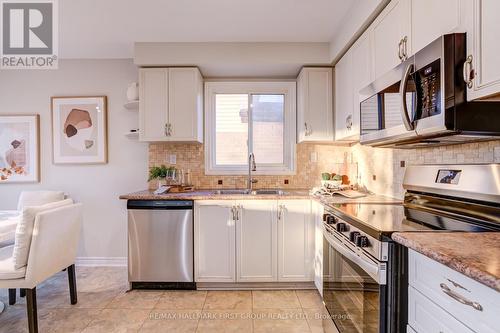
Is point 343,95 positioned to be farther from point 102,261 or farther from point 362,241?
point 102,261

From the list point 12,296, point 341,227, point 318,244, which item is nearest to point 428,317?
point 341,227

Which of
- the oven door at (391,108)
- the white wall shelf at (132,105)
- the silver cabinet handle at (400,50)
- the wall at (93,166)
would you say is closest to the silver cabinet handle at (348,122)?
the oven door at (391,108)

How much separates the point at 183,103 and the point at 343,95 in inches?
62.4

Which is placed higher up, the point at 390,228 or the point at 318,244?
the point at 390,228

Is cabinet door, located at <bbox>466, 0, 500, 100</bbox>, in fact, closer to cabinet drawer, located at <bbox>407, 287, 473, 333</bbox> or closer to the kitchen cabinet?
cabinet drawer, located at <bbox>407, 287, 473, 333</bbox>

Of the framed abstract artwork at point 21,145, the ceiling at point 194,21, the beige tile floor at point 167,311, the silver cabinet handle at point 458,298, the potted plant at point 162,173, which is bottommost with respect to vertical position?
the beige tile floor at point 167,311

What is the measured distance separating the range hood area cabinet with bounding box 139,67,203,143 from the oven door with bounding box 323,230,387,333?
1.78 metres

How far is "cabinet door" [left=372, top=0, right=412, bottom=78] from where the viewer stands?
1.56m

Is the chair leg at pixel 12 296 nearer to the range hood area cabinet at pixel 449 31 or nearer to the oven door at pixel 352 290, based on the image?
the oven door at pixel 352 290

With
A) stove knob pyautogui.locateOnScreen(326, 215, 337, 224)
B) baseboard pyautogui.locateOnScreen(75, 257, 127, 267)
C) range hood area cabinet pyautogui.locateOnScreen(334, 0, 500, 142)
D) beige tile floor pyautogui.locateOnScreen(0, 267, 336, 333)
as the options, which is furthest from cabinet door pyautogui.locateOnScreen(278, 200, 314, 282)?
baseboard pyautogui.locateOnScreen(75, 257, 127, 267)

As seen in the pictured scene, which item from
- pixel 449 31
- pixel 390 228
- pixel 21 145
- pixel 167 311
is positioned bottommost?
pixel 167 311

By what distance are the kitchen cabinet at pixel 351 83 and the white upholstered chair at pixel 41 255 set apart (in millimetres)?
2383

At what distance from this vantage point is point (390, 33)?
1.73 m

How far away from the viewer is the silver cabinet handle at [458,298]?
2.32 feet
